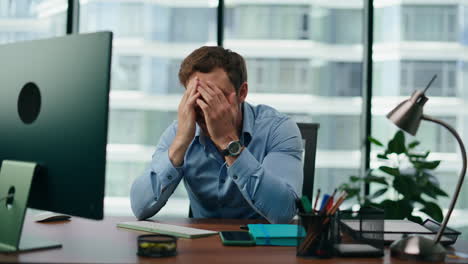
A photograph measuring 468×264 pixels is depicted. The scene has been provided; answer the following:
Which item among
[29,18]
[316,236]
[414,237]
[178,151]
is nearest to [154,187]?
[178,151]

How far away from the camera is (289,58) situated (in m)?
4.00

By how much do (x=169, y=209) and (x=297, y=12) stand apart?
178 centimetres

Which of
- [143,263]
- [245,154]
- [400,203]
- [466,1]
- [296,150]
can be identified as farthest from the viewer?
[466,1]

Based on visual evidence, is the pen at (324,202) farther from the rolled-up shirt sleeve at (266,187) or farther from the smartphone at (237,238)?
the rolled-up shirt sleeve at (266,187)

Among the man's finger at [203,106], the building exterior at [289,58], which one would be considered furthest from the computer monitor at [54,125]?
the building exterior at [289,58]

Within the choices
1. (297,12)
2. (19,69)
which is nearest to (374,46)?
(297,12)

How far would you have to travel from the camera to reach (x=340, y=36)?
3967 mm

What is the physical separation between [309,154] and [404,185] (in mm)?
1458

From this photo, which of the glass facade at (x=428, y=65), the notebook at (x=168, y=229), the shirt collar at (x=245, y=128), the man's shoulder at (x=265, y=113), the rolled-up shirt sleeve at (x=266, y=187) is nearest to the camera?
the notebook at (x=168, y=229)

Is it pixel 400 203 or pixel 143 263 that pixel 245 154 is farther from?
pixel 400 203

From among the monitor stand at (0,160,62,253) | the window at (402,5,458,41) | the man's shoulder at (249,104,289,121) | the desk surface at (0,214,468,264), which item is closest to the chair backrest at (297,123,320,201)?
the man's shoulder at (249,104,289,121)

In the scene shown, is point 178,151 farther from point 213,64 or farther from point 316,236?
point 316,236

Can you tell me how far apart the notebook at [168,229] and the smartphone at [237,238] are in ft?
0.19

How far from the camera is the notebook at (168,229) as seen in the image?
1.31 metres
